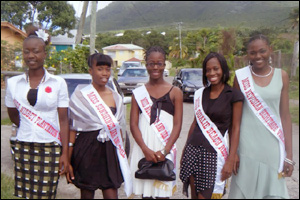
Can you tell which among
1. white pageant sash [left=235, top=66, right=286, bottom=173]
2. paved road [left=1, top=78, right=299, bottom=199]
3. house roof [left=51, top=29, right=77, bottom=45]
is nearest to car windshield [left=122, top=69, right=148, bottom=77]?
paved road [left=1, top=78, right=299, bottom=199]

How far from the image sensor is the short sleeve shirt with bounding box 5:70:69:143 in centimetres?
247

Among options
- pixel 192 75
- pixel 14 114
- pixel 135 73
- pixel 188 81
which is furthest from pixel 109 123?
pixel 135 73

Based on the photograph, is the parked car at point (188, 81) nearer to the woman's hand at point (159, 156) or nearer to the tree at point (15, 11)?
the woman's hand at point (159, 156)

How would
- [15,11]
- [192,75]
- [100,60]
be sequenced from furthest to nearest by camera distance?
1. [15,11]
2. [192,75]
3. [100,60]

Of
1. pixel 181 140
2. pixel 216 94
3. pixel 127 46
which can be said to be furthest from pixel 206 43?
pixel 216 94

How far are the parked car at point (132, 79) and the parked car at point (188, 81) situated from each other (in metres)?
1.35

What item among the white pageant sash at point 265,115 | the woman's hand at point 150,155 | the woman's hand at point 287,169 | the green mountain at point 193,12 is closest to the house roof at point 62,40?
the green mountain at point 193,12

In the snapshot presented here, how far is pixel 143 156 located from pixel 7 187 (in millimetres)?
2223

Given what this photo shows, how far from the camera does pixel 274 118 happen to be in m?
2.47

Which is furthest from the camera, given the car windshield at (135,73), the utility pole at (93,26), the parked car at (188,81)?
the car windshield at (135,73)

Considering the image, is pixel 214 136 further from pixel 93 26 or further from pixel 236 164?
pixel 93 26

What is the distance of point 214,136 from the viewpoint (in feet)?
8.28

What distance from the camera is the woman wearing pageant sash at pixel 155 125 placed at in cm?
258

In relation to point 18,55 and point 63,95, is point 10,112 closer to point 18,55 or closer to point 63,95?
point 63,95
